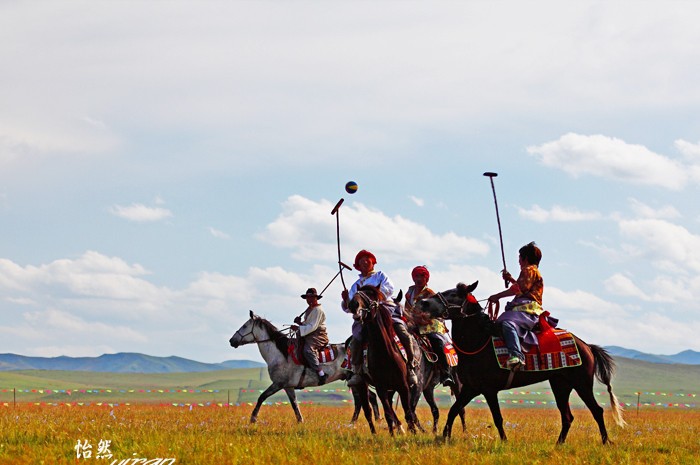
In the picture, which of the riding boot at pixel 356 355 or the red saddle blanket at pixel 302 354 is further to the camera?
the red saddle blanket at pixel 302 354

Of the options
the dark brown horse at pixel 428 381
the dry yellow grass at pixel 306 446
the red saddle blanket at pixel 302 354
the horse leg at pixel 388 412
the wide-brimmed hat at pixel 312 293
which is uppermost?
the wide-brimmed hat at pixel 312 293

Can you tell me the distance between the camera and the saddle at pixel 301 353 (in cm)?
2092

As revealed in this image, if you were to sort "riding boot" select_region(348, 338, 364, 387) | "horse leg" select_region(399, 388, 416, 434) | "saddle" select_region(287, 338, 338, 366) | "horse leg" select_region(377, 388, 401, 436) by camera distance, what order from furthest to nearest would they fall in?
"saddle" select_region(287, 338, 338, 366)
"riding boot" select_region(348, 338, 364, 387)
"horse leg" select_region(399, 388, 416, 434)
"horse leg" select_region(377, 388, 401, 436)

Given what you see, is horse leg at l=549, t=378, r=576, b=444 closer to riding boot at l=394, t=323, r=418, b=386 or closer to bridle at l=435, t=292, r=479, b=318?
bridle at l=435, t=292, r=479, b=318

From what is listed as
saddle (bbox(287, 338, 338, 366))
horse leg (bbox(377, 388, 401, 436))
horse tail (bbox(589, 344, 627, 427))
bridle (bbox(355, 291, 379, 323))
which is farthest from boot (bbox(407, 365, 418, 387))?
saddle (bbox(287, 338, 338, 366))

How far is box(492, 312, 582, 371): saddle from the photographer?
15.0 metres

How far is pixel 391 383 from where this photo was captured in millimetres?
16250

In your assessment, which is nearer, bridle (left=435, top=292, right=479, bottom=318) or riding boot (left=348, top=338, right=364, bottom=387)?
bridle (left=435, top=292, right=479, bottom=318)

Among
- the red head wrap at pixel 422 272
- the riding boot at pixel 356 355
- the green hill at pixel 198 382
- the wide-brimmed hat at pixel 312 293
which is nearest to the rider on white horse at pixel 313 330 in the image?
the wide-brimmed hat at pixel 312 293

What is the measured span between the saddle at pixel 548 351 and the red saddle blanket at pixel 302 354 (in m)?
6.86

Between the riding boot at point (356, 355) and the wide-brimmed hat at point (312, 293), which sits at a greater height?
the wide-brimmed hat at point (312, 293)

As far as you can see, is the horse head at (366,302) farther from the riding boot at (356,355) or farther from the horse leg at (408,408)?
the horse leg at (408,408)

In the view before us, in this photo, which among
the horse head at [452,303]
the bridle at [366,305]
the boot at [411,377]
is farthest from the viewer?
the boot at [411,377]

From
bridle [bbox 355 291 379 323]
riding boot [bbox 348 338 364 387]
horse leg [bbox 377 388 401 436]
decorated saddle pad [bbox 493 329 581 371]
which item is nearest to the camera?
decorated saddle pad [bbox 493 329 581 371]
